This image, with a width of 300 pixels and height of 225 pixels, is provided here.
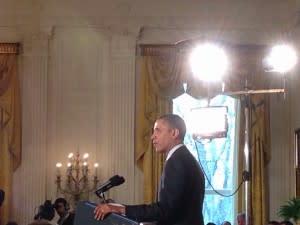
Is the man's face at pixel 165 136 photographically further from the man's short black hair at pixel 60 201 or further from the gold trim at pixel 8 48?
the gold trim at pixel 8 48

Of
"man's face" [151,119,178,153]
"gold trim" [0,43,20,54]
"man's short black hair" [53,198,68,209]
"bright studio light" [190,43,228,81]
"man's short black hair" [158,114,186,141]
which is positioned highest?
"gold trim" [0,43,20,54]

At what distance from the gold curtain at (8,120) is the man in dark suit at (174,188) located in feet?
22.8

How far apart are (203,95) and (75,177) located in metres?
2.36

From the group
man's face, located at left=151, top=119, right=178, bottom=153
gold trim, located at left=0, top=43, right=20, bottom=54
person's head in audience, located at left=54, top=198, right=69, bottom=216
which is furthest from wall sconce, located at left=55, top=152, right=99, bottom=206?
man's face, located at left=151, top=119, right=178, bottom=153

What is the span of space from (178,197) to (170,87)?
698cm

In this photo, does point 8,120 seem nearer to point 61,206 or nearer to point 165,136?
point 61,206

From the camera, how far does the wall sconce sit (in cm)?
1055

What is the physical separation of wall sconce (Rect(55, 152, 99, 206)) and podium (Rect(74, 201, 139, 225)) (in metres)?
6.86

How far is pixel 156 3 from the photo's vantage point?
36.0 feet

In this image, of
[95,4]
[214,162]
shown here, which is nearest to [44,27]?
[95,4]

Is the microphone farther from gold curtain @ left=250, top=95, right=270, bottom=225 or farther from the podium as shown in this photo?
gold curtain @ left=250, top=95, right=270, bottom=225

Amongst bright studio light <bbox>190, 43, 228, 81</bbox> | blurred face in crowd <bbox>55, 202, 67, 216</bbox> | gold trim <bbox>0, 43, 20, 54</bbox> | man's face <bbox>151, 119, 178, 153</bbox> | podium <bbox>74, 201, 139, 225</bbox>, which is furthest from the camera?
gold trim <bbox>0, 43, 20, 54</bbox>

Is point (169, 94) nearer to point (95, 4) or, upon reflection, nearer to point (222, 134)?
point (95, 4)

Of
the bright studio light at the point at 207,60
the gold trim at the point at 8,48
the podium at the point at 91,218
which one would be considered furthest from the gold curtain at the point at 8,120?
the podium at the point at 91,218
